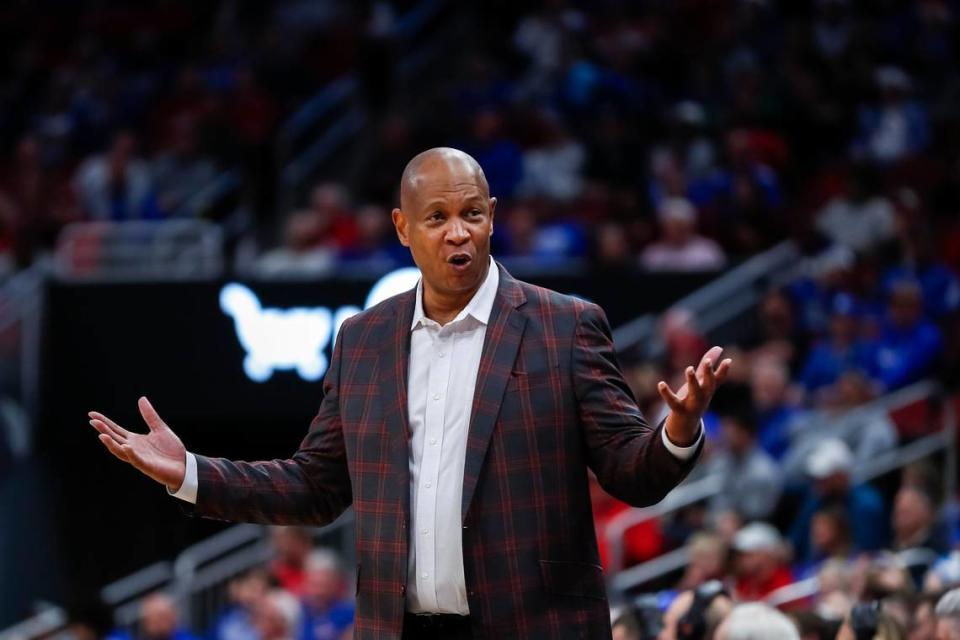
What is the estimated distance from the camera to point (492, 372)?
3.91m

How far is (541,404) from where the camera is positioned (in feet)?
12.7

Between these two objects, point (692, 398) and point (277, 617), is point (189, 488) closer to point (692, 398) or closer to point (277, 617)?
point (692, 398)

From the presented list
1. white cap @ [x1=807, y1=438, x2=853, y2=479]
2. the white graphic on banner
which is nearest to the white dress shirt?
white cap @ [x1=807, y1=438, x2=853, y2=479]

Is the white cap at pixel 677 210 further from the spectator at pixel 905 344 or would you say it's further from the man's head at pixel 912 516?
the man's head at pixel 912 516

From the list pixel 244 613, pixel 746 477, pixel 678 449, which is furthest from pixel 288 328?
pixel 678 449

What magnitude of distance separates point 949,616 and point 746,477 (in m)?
4.49

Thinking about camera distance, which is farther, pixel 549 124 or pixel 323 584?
pixel 549 124

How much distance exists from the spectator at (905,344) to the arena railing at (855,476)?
0.12 m

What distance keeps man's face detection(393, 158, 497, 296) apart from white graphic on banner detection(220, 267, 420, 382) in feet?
21.1

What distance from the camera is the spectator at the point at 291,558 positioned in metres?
10.1

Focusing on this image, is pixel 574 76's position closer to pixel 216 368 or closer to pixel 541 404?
pixel 216 368

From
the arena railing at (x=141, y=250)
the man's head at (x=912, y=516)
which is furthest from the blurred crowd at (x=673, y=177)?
the arena railing at (x=141, y=250)

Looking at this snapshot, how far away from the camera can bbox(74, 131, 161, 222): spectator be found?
44.7 feet

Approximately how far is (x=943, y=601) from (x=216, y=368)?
6786mm
